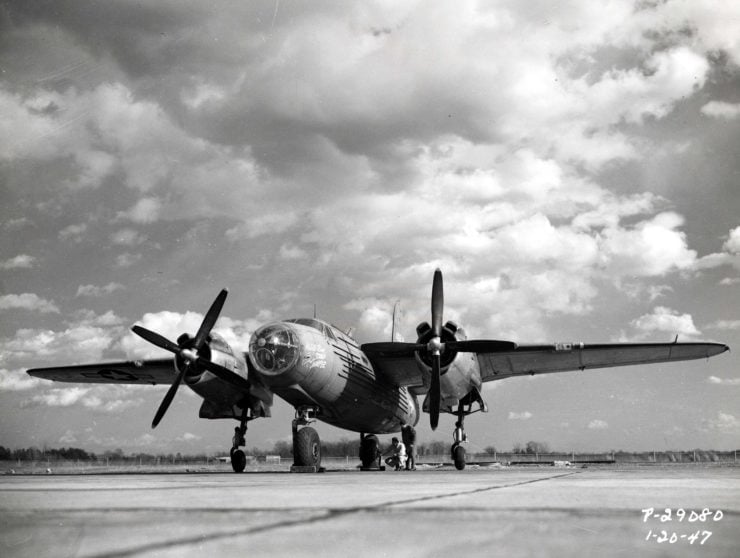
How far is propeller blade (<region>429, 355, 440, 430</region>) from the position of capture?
764 inches

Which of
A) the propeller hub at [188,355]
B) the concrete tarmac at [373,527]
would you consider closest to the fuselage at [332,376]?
the propeller hub at [188,355]

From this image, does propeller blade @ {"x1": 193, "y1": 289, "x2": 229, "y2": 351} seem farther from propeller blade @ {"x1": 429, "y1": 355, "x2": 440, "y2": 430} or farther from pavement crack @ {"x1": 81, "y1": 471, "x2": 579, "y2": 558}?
pavement crack @ {"x1": 81, "y1": 471, "x2": 579, "y2": 558}

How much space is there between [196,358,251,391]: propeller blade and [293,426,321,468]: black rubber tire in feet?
10.0

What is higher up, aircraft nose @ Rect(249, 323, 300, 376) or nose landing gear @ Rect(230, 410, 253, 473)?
aircraft nose @ Rect(249, 323, 300, 376)

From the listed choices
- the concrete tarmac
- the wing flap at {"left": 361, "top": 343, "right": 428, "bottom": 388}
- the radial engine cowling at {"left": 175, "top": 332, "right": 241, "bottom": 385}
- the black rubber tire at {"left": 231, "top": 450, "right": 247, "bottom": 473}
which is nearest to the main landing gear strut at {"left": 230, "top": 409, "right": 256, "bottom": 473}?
the black rubber tire at {"left": 231, "top": 450, "right": 247, "bottom": 473}

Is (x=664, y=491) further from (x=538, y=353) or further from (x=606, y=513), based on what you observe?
(x=538, y=353)

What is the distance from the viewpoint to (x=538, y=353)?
2328 centimetres

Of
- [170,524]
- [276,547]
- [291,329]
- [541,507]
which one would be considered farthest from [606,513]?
[291,329]

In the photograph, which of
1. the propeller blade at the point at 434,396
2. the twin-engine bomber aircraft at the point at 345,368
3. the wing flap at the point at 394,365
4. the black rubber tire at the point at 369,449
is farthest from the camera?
the black rubber tire at the point at 369,449

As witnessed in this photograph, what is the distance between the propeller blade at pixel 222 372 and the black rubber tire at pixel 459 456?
756cm

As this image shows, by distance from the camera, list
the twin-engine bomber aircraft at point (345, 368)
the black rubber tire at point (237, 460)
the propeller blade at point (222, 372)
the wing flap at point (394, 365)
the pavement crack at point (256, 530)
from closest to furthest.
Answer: the pavement crack at point (256, 530)
the twin-engine bomber aircraft at point (345, 368)
the propeller blade at point (222, 372)
the wing flap at point (394, 365)
the black rubber tire at point (237, 460)

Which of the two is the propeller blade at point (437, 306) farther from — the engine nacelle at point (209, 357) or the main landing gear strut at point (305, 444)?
the engine nacelle at point (209, 357)

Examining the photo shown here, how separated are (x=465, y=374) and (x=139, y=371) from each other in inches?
505

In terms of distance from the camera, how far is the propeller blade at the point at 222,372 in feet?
66.8
